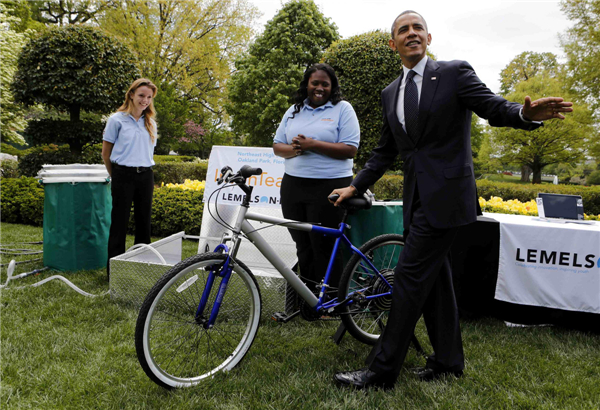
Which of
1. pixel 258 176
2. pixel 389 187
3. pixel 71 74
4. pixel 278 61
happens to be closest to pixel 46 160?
pixel 71 74

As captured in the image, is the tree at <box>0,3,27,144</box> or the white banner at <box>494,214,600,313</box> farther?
the tree at <box>0,3,27,144</box>

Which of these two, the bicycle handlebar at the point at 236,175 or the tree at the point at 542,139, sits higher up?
the tree at the point at 542,139

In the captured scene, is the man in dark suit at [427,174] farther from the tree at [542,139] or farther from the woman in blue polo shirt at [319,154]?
the tree at [542,139]

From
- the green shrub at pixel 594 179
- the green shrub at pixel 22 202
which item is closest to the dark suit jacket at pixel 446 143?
the green shrub at pixel 22 202

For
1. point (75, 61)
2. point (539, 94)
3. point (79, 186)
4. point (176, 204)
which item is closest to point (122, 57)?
point (75, 61)

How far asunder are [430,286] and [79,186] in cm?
345

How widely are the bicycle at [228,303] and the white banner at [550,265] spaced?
87cm

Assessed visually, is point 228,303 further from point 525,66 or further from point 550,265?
point 525,66

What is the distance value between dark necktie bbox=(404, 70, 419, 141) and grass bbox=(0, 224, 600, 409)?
131cm

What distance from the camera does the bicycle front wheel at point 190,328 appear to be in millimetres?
1970

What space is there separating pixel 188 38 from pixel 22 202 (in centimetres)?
1346

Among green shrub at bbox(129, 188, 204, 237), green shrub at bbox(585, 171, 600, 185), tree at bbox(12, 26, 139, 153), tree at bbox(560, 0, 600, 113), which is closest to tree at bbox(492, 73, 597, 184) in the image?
tree at bbox(560, 0, 600, 113)

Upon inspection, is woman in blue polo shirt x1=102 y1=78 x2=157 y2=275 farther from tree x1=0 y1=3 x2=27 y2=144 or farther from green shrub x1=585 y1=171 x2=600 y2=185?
green shrub x1=585 y1=171 x2=600 y2=185

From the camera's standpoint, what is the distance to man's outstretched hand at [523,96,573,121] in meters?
1.72
